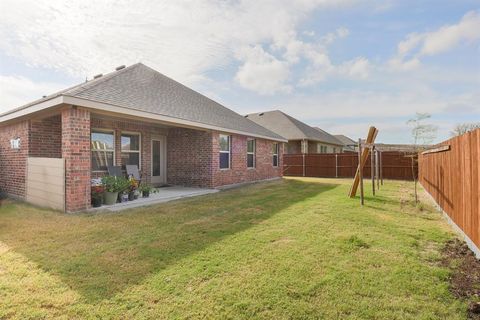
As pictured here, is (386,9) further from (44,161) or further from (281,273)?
(44,161)

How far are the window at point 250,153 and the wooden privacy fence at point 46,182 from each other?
9036 mm

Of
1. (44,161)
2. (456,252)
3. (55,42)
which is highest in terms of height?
→ (55,42)

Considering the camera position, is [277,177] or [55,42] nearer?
[55,42]

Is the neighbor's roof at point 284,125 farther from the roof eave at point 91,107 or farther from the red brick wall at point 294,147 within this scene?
Answer: the roof eave at point 91,107

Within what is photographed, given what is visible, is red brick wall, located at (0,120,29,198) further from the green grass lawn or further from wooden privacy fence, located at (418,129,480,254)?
wooden privacy fence, located at (418,129,480,254)

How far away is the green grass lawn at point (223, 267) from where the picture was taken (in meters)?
2.48

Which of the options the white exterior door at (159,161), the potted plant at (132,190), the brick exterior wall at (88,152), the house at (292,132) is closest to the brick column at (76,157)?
the brick exterior wall at (88,152)

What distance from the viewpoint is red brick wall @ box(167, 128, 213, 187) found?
1099 cm

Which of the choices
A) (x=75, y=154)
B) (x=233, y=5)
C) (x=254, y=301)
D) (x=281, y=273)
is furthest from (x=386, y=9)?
(x=75, y=154)

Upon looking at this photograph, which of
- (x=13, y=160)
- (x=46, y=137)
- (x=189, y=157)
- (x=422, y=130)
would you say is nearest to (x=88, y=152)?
(x=46, y=137)

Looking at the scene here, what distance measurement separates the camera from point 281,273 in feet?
10.4

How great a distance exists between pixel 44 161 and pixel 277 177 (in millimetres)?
13050

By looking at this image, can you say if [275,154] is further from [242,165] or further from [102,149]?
[102,149]

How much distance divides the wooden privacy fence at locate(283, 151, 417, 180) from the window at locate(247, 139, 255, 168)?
7.73m
